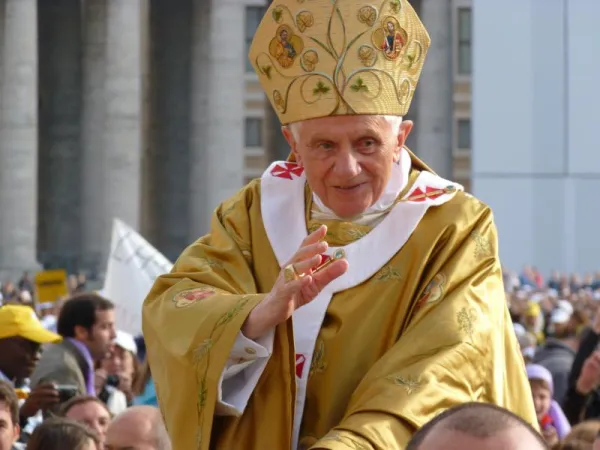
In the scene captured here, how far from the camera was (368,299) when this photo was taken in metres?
6.22

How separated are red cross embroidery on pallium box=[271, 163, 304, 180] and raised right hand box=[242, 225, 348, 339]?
73 cm

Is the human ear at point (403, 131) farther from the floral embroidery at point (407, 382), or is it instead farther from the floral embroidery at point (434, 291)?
the floral embroidery at point (407, 382)

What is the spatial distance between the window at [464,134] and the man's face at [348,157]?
69.6 m

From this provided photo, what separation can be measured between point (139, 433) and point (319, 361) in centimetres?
219

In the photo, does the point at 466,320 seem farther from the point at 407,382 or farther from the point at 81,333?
the point at 81,333

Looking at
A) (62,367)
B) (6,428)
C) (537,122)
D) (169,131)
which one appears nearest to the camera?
(6,428)

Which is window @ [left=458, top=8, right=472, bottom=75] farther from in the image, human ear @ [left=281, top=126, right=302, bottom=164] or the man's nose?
the man's nose

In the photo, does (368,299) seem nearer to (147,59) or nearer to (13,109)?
(13,109)

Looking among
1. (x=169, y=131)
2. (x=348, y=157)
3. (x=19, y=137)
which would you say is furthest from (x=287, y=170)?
(x=169, y=131)

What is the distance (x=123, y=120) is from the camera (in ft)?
201

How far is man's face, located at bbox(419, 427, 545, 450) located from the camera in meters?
3.98

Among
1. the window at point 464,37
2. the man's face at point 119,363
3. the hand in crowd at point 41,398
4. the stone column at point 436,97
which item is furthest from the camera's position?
the window at point 464,37

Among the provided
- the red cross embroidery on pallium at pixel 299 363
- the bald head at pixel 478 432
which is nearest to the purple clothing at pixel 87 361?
the red cross embroidery on pallium at pixel 299 363

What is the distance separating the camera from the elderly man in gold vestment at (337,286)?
593 cm
